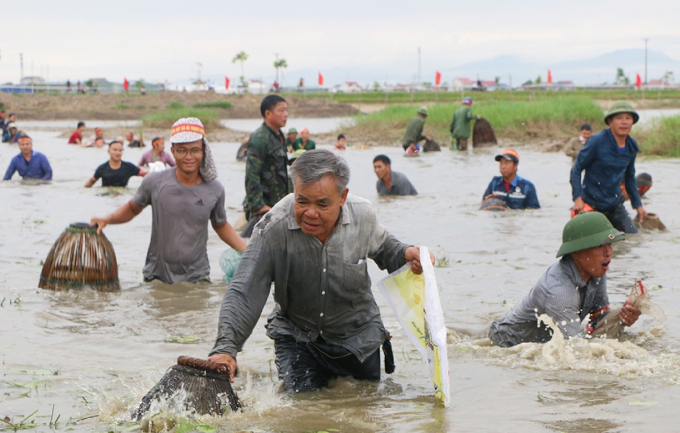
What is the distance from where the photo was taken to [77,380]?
4570mm

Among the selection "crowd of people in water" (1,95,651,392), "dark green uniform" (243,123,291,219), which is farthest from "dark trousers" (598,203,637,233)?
"dark green uniform" (243,123,291,219)

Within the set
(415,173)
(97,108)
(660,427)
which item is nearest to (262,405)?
(660,427)

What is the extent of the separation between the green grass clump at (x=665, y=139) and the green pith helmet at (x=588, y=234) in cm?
1831

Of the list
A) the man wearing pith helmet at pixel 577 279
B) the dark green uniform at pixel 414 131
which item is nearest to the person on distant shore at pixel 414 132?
the dark green uniform at pixel 414 131

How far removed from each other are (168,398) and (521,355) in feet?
8.04

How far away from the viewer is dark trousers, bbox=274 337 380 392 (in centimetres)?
420

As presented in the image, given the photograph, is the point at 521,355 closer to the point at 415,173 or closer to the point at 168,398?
the point at 168,398

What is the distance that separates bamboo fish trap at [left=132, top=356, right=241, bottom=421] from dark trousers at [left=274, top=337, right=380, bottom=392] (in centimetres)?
64

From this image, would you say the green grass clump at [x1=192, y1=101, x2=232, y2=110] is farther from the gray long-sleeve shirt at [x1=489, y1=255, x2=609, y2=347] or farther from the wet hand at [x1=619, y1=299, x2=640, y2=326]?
the wet hand at [x1=619, y1=299, x2=640, y2=326]

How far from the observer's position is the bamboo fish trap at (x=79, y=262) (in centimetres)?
675

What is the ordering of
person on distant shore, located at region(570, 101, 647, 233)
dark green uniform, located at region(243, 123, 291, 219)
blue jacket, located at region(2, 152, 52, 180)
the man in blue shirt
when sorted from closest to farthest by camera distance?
dark green uniform, located at region(243, 123, 291, 219) < person on distant shore, located at region(570, 101, 647, 233) < the man in blue shirt < blue jacket, located at region(2, 152, 52, 180)

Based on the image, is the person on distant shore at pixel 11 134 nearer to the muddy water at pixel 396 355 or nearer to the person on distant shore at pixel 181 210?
the muddy water at pixel 396 355

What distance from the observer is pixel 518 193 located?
11.7 m

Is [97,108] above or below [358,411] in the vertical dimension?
above
